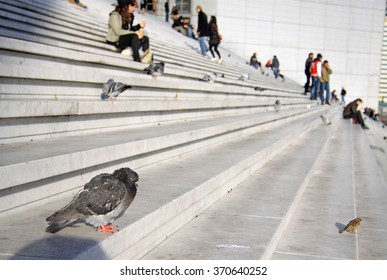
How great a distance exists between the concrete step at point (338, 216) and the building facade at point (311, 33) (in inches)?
1105

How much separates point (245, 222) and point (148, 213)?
1.09 meters

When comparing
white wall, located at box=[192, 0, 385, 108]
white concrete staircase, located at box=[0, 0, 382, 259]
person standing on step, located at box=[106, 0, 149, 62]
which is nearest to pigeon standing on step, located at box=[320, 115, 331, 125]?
white concrete staircase, located at box=[0, 0, 382, 259]

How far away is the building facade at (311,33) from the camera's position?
35344mm

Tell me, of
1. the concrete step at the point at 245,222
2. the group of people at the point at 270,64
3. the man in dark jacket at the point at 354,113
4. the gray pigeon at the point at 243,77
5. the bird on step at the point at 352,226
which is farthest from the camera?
the group of people at the point at 270,64

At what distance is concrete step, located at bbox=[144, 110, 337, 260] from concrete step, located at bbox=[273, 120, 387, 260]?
0.51 ft

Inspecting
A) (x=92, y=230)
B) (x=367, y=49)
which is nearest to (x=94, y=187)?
(x=92, y=230)

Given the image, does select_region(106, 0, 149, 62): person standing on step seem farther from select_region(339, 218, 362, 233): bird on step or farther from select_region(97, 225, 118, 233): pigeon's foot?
select_region(97, 225, 118, 233): pigeon's foot

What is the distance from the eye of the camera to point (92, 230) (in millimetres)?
3027

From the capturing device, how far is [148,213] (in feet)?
11.1

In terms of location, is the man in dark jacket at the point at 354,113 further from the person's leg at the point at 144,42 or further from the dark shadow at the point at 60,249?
the dark shadow at the point at 60,249

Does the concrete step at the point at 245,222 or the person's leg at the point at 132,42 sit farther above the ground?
the person's leg at the point at 132,42

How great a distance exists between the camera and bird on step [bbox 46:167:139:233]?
2.84 metres

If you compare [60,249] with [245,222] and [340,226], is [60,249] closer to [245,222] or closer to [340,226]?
[245,222]

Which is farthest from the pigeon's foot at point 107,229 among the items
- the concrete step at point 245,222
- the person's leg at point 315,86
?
the person's leg at point 315,86
